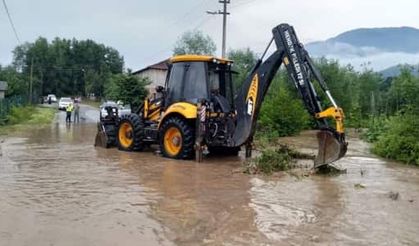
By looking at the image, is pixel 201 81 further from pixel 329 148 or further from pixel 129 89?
pixel 129 89

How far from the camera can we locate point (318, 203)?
9.38 meters

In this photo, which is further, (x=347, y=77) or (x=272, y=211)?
(x=347, y=77)

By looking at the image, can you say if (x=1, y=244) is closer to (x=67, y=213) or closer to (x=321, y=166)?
(x=67, y=213)

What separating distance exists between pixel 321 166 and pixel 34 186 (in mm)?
6135

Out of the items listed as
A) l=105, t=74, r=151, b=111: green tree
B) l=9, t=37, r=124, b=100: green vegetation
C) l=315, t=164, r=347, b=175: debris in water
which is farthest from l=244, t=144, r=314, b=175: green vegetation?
l=9, t=37, r=124, b=100: green vegetation

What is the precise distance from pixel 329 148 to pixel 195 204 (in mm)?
4445

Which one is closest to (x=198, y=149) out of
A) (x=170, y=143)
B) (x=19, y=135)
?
(x=170, y=143)

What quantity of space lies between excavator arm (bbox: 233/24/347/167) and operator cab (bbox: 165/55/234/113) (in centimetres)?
69

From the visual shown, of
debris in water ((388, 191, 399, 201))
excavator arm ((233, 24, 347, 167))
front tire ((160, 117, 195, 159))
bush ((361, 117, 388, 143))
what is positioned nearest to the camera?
debris in water ((388, 191, 399, 201))

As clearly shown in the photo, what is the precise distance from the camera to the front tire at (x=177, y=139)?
1474cm

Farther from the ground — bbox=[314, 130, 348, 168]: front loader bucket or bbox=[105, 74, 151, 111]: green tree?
bbox=[105, 74, 151, 111]: green tree

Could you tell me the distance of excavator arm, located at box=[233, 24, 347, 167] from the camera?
40.4 feet

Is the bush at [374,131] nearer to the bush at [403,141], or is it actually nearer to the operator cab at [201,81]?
the bush at [403,141]

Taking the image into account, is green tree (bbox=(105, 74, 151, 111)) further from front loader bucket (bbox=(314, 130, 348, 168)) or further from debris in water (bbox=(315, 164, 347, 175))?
front loader bucket (bbox=(314, 130, 348, 168))
